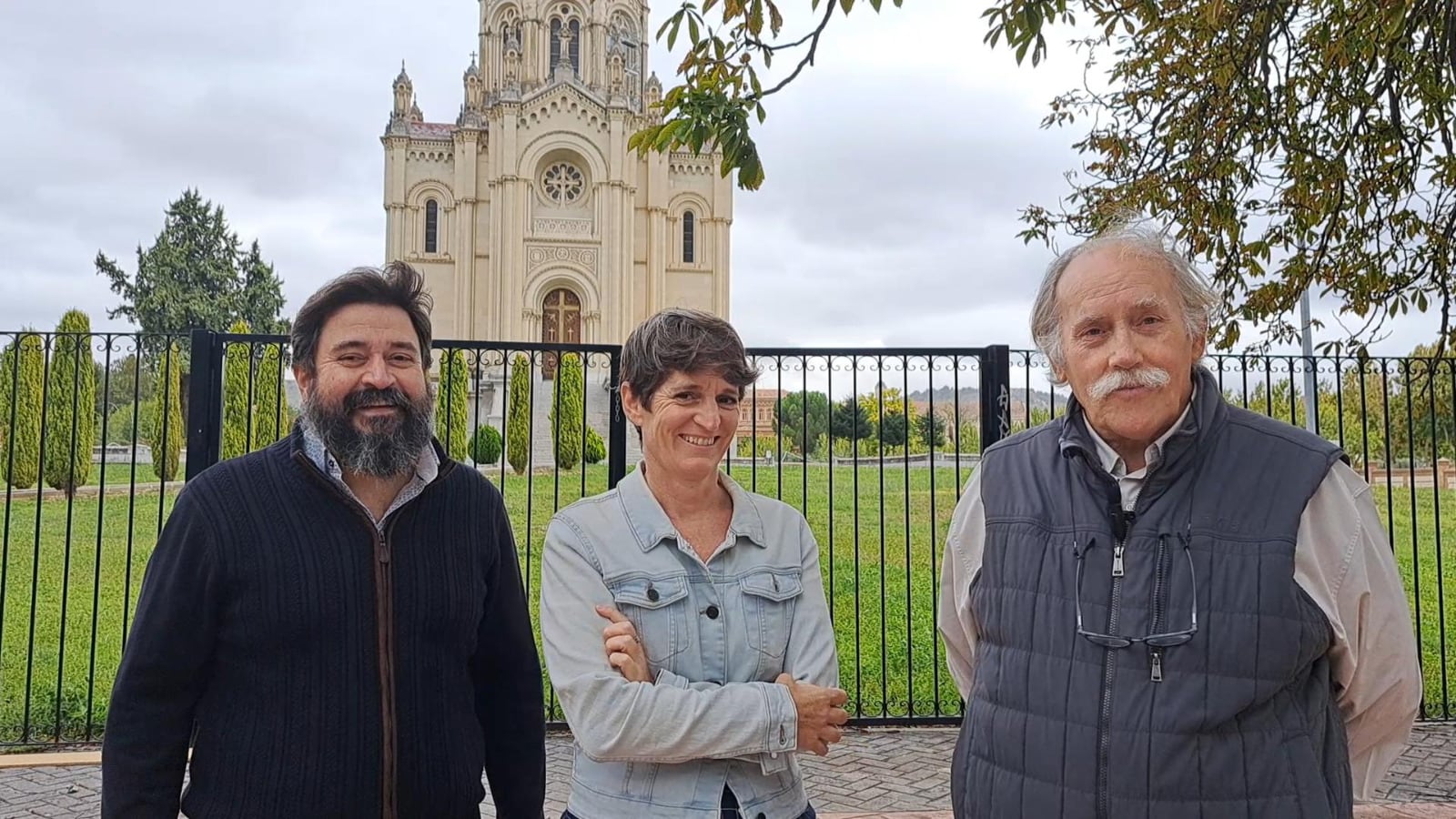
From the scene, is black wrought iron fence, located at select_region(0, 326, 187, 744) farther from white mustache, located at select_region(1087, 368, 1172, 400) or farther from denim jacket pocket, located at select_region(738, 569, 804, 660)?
white mustache, located at select_region(1087, 368, 1172, 400)

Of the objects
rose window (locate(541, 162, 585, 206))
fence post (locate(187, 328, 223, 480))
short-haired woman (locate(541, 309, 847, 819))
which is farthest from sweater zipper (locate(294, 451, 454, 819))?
rose window (locate(541, 162, 585, 206))

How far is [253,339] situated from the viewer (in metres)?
5.04

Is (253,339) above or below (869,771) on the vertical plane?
above

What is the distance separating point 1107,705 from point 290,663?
168cm

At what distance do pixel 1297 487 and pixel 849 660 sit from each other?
643 cm

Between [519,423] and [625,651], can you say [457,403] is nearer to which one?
[625,651]

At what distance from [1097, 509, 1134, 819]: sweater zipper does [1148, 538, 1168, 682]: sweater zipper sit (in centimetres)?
6

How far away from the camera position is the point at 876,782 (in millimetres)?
4895

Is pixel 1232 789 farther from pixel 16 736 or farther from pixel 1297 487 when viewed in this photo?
pixel 16 736

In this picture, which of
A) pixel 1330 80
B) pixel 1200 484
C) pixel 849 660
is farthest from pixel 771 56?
pixel 849 660

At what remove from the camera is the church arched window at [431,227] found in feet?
117

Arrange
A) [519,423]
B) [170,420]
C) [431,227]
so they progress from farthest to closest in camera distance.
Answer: [431,227] → [519,423] → [170,420]

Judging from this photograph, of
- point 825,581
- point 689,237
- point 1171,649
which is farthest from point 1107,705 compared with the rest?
point 689,237

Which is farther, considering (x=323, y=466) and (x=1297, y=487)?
(x=323, y=466)
